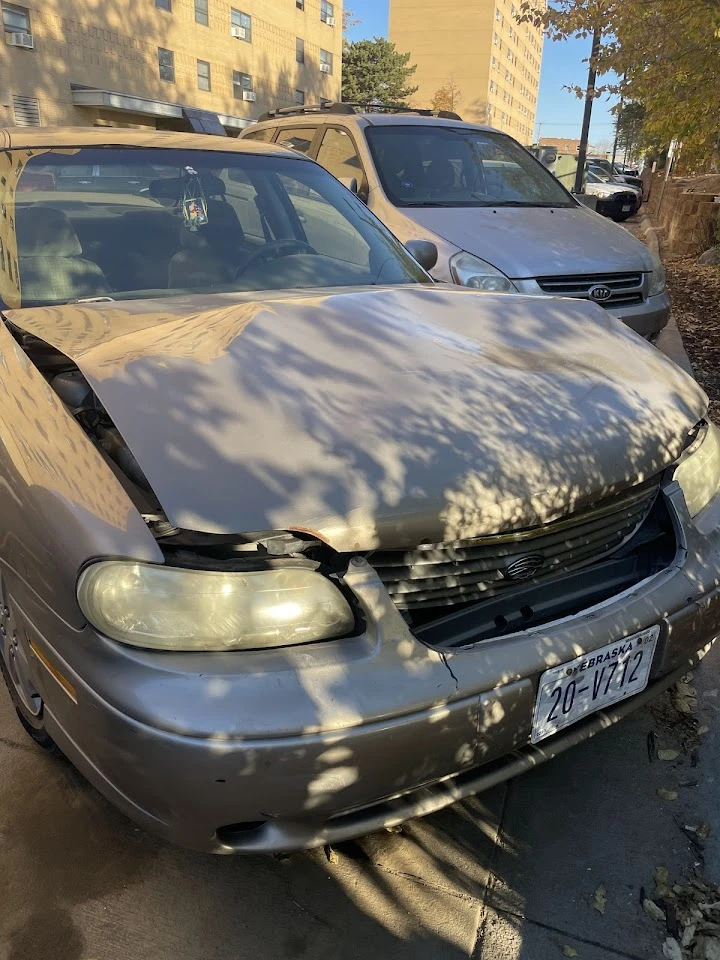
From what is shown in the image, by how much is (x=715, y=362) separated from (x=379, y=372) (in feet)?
17.5

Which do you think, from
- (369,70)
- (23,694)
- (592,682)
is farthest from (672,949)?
(369,70)

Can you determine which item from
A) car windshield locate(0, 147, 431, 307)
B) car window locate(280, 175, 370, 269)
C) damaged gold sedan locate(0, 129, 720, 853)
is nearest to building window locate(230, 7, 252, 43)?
car window locate(280, 175, 370, 269)

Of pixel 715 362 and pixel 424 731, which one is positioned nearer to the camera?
pixel 424 731

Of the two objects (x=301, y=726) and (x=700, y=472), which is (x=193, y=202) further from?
(x=301, y=726)

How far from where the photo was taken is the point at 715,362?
6.39 m

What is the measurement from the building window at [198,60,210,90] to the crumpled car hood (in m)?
34.0

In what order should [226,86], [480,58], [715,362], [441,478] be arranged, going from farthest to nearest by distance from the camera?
[480,58]
[226,86]
[715,362]
[441,478]

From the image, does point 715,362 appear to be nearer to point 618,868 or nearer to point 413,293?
point 413,293

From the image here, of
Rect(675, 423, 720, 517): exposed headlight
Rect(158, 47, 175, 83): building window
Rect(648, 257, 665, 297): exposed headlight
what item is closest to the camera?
Rect(675, 423, 720, 517): exposed headlight

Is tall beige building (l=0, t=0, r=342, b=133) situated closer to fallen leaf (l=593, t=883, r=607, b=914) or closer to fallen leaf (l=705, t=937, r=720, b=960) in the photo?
fallen leaf (l=593, t=883, r=607, b=914)

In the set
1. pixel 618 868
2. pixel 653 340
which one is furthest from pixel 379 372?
pixel 653 340

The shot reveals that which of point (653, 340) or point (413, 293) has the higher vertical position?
point (413, 293)

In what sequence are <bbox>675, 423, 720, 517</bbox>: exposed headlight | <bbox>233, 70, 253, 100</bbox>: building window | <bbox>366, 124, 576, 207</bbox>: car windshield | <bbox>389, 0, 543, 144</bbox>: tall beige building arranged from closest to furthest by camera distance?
<bbox>675, 423, 720, 517</bbox>: exposed headlight → <bbox>366, 124, 576, 207</bbox>: car windshield → <bbox>233, 70, 253, 100</bbox>: building window → <bbox>389, 0, 543, 144</bbox>: tall beige building

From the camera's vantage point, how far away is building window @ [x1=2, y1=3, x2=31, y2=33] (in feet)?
74.5
